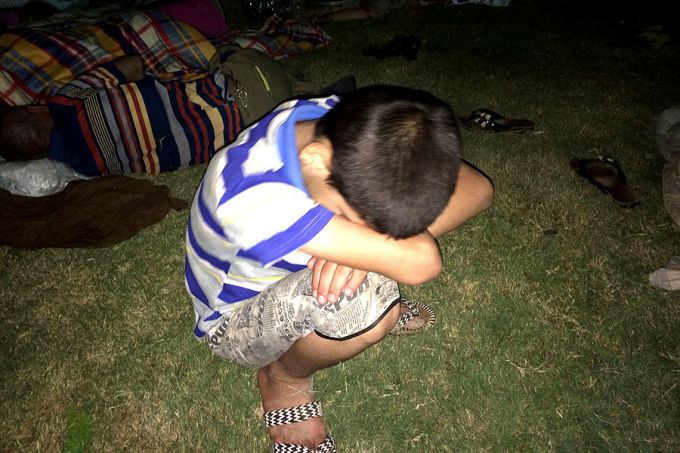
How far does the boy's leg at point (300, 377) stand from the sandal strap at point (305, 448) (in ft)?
0.05

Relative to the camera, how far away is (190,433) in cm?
165

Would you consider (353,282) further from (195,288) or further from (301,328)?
(195,288)

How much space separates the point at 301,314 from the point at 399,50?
3.23 m

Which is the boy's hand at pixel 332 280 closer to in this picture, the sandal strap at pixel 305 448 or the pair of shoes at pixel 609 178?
the sandal strap at pixel 305 448

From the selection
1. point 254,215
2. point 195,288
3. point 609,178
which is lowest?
point 609,178

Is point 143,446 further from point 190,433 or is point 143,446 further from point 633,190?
point 633,190

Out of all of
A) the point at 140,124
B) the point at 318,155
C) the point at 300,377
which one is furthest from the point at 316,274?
the point at 140,124

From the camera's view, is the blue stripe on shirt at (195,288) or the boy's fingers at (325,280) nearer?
the boy's fingers at (325,280)

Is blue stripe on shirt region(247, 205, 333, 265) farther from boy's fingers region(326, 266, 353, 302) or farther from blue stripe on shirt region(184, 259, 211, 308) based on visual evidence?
blue stripe on shirt region(184, 259, 211, 308)

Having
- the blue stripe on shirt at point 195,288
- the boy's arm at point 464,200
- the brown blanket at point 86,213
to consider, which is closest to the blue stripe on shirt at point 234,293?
the blue stripe on shirt at point 195,288

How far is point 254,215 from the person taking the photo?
116 centimetres

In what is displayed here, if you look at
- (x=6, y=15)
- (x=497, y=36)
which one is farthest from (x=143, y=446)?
(x=497, y=36)

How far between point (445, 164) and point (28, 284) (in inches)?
85.9

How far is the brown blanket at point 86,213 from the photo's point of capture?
227cm
